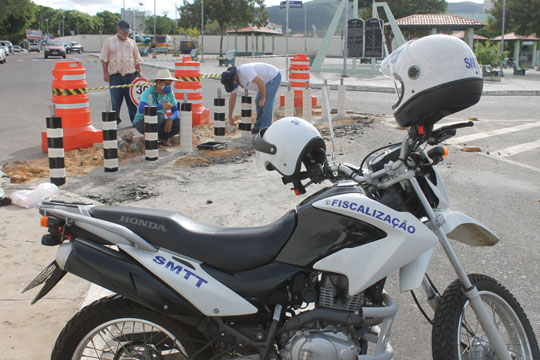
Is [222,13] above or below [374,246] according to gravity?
above

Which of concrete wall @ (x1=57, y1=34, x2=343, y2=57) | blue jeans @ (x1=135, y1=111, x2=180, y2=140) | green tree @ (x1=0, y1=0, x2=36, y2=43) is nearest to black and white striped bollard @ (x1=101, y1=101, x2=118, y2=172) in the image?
blue jeans @ (x1=135, y1=111, x2=180, y2=140)

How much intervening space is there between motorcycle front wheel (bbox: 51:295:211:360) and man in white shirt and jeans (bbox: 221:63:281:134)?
805 centimetres

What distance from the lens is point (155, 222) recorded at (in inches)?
109

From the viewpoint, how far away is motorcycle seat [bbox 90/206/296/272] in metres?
2.71

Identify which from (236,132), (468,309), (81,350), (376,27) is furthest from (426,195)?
(376,27)

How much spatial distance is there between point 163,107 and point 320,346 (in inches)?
295

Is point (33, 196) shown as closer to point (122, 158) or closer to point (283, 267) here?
point (122, 158)

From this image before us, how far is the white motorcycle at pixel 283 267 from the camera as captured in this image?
2.64 meters

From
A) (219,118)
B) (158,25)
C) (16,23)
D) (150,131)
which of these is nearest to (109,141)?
(150,131)

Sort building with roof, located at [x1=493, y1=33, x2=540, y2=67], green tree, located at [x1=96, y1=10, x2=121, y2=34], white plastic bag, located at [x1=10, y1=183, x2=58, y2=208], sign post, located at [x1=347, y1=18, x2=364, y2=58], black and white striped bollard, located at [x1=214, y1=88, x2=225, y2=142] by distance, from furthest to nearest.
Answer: green tree, located at [x1=96, y1=10, x2=121, y2=34] → building with roof, located at [x1=493, y1=33, x2=540, y2=67] → sign post, located at [x1=347, y1=18, x2=364, y2=58] → black and white striped bollard, located at [x1=214, y1=88, x2=225, y2=142] → white plastic bag, located at [x1=10, y1=183, x2=58, y2=208]

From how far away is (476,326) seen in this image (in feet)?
9.85

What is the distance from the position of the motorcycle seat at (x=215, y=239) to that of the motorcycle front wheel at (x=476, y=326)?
34.1 inches

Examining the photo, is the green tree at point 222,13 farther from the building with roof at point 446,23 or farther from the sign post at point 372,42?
the sign post at point 372,42

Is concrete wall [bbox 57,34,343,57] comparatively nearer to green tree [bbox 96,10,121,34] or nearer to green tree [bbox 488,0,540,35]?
green tree [bbox 488,0,540,35]
